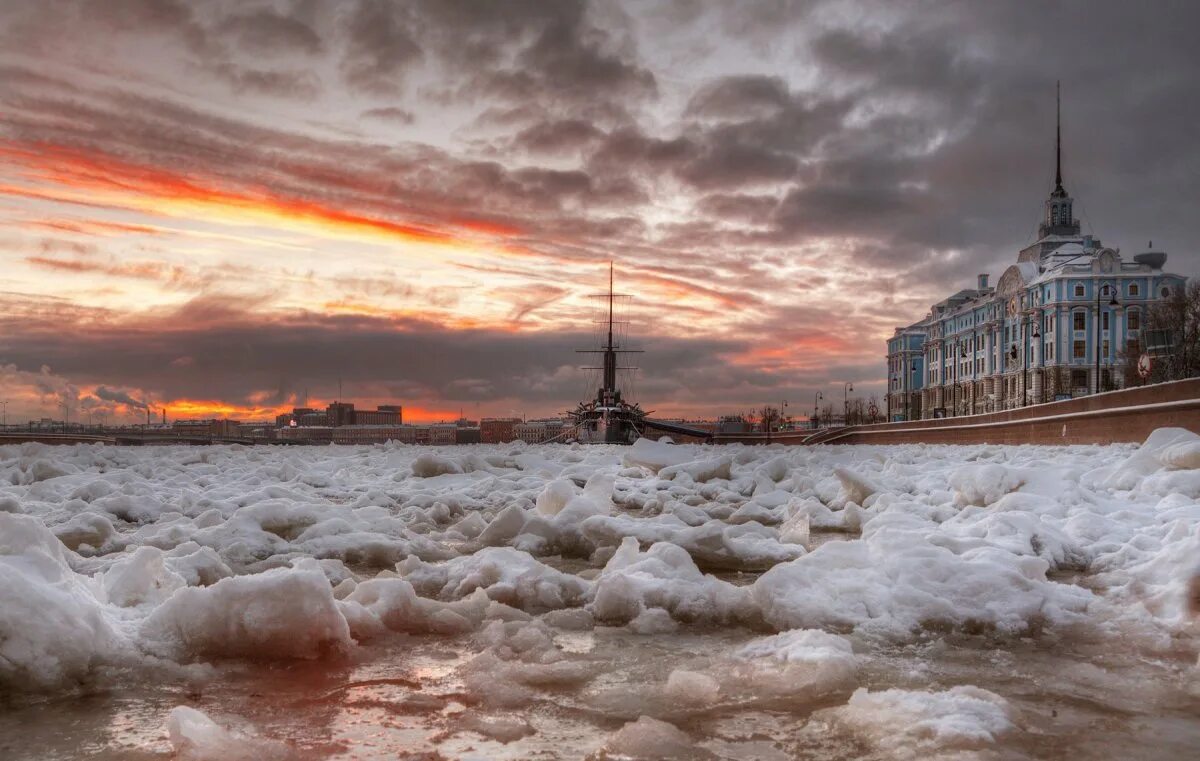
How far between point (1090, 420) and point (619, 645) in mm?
17751

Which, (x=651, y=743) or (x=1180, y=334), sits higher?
(x=1180, y=334)

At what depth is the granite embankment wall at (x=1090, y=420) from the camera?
Result: 14.5m

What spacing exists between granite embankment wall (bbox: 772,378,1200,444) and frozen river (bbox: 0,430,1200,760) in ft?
28.4

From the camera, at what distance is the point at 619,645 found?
169 inches

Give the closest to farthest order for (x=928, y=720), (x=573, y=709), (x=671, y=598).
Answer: (x=928, y=720) < (x=573, y=709) < (x=671, y=598)

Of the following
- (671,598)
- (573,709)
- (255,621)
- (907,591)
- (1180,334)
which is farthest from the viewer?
(1180,334)

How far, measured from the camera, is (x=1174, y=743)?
2867mm

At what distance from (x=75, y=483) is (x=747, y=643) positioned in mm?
11855

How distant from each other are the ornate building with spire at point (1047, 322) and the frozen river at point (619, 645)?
2289 inches

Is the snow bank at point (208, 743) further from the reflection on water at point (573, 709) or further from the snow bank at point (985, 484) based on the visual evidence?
the snow bank at point (985, 484)

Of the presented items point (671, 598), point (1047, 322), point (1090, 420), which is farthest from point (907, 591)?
point (1047, 322)

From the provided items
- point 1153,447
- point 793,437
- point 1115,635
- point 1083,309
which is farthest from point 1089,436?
point 1083,309

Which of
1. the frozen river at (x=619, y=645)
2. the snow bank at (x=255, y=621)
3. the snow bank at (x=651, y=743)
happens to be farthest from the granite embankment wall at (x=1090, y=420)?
the snow bank at (x=255, y=621)

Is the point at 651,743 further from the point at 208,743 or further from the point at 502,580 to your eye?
the point at 502,580
